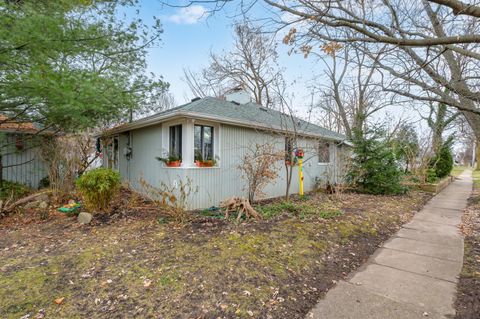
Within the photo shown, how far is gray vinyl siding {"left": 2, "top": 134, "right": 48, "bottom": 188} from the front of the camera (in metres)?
9.55

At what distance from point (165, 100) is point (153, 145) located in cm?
1746

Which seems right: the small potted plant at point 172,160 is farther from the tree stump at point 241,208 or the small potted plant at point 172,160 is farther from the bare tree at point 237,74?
the bare tree at point 237,74

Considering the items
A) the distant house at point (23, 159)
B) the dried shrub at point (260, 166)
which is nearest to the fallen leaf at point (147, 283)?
the dried shrub at point (260, 166)

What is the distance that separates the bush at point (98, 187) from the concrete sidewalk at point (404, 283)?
18.0 feet

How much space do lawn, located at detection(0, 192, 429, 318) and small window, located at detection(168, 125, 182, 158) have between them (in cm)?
198

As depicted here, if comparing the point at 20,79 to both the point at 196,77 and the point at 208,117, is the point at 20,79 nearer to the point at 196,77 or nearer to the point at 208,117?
the point at 208,117

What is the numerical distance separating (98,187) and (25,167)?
6.66 m

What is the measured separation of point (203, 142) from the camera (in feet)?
23.2

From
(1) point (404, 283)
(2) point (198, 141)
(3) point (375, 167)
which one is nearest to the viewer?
(1) point (404, 283)

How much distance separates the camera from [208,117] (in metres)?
6.54

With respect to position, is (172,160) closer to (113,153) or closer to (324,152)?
(113,153)

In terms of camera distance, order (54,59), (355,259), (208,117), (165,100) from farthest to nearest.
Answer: (165,100) < (208,117) < (54,59) < (355,259)

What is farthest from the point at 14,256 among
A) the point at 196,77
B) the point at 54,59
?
the point at 196,77

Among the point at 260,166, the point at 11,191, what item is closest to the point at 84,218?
the point at 260,166
